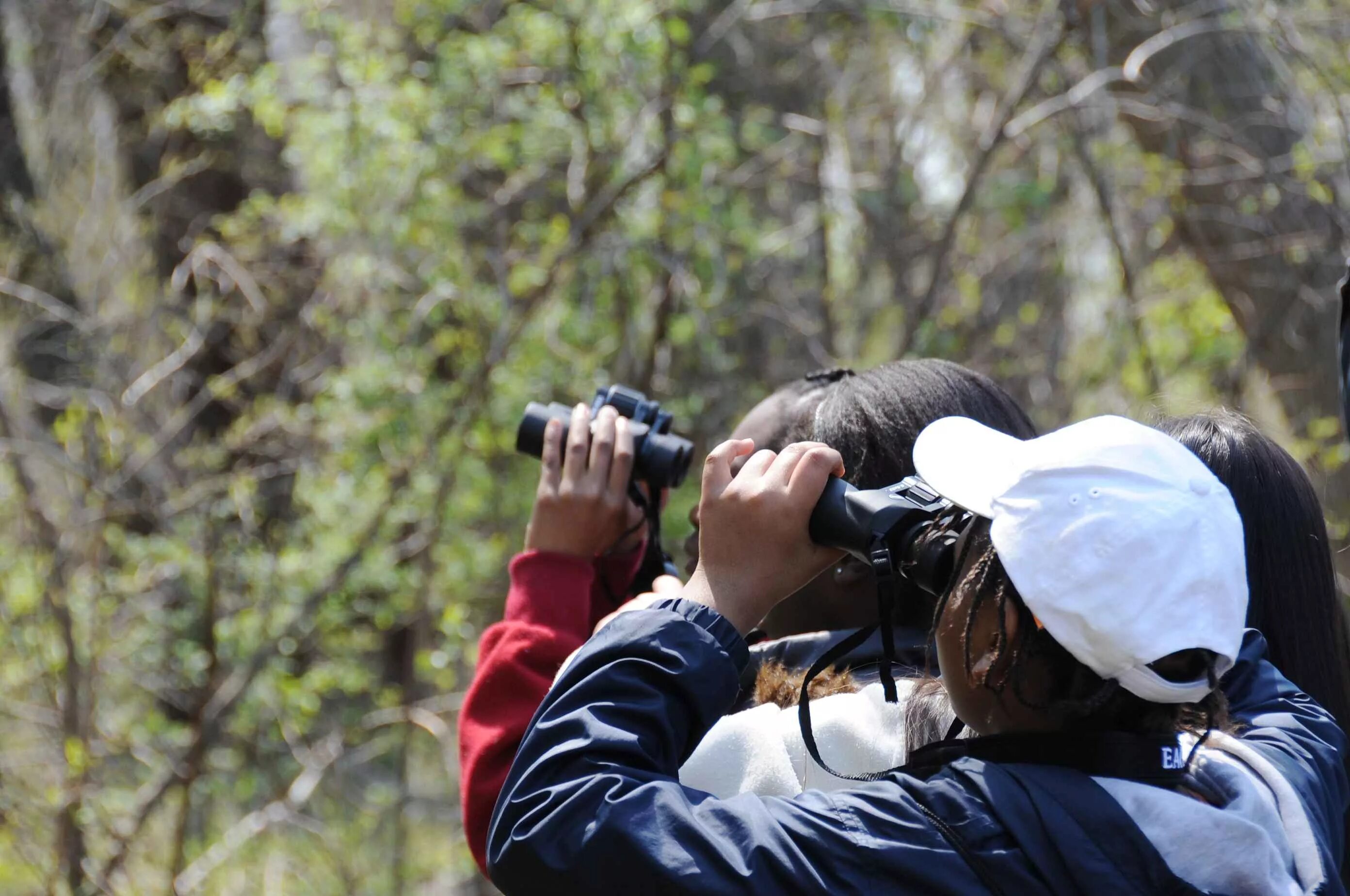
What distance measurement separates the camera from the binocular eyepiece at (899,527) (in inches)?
50.9

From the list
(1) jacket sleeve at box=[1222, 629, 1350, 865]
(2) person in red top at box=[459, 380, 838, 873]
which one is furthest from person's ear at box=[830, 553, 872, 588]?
(1) jacket sleeve at box=[1222, 629, 1350, 865]

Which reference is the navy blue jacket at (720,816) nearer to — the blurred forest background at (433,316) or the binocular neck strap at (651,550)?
the binocular neck strap at (651,550)

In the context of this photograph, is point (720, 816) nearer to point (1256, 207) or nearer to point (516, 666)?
point (516, 666)

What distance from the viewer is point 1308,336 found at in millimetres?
4094

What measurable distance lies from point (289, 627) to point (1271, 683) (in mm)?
3288

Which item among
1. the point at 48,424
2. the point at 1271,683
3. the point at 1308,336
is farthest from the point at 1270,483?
the point at 48,424

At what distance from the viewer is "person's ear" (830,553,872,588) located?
171 centimetres

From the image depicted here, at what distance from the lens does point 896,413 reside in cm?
175

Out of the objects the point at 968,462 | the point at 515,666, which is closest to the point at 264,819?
the point at 515,666

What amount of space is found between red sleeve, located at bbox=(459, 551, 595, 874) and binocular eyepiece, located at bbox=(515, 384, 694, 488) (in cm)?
16

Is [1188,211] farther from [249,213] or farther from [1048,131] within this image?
[249,213]

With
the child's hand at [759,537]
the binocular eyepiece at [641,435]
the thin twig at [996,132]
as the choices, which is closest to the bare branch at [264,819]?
the thin twig at [996,132]

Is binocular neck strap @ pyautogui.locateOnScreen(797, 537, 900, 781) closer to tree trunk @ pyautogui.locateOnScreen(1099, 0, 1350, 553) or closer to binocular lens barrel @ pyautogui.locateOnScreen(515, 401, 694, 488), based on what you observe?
binocular lens barrel @ pyautogui.locateOnScreen(515, 401, 694, 488)

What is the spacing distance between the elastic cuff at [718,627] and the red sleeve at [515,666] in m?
0.39
